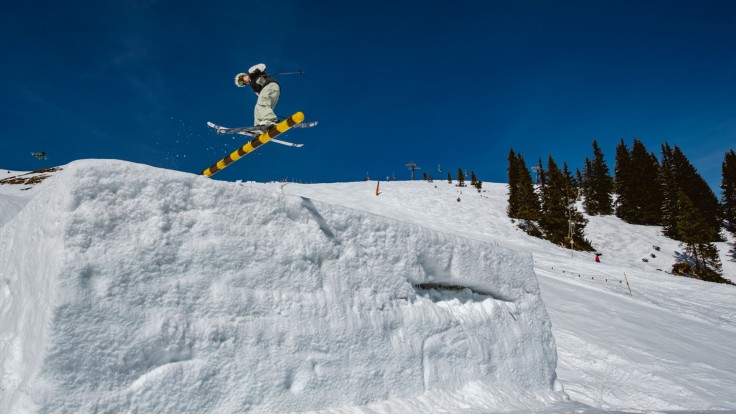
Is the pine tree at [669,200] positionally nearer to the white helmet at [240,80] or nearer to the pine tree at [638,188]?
the pine tree at [638,188]

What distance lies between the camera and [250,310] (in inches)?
138

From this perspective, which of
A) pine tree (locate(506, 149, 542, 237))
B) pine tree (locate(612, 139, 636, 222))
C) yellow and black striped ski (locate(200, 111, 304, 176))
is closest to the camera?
yellow and black striped ski (locate(200, 111, 304, 176))

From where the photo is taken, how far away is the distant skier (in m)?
5.90

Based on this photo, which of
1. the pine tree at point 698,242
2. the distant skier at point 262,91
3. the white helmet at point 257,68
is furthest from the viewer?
the pine tree at point 698,242

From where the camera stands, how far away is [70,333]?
2.70 meters

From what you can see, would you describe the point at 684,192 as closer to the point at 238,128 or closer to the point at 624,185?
the point at 624,185

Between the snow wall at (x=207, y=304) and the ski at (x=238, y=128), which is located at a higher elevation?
the ski at (x=238, y=128)

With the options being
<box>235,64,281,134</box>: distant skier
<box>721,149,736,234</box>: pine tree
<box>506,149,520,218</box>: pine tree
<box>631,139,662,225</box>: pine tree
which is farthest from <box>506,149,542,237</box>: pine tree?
<box>235,64,281,134</box>: distant skier

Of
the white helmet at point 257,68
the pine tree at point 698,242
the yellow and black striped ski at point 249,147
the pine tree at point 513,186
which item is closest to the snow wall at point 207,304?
the yellow and black striped ski at point 249,147

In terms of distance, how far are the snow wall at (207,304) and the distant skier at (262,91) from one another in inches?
90.8

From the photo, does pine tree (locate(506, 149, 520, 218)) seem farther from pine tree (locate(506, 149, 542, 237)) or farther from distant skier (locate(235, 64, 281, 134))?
distant skier (locate(235, 64, 281, 134))

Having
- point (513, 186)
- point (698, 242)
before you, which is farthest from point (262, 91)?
point (513, 186)

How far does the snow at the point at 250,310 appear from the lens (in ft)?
9.25

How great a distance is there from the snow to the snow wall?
13 millimetres
